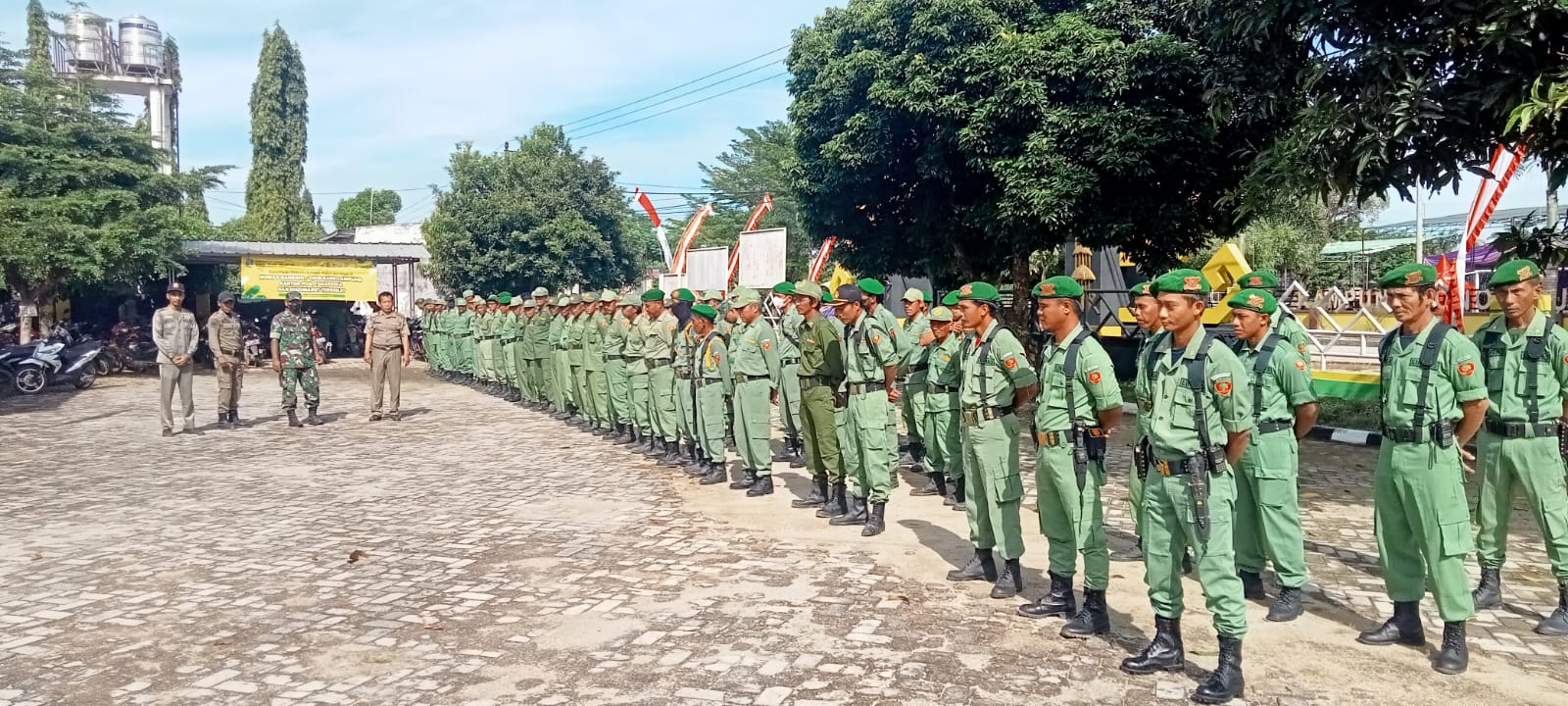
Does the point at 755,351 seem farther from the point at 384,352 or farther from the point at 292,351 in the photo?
the point at 292,351

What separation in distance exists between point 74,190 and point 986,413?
66.3ft

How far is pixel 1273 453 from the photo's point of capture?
17.8 ft

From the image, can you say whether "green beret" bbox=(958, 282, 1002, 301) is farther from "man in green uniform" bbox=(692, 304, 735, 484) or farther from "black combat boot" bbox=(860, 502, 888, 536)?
"man in green uniform" bbox=(692, 304, 735, 484)

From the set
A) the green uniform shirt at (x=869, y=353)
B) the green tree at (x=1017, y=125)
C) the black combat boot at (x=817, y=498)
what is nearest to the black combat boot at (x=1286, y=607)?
the green uniform shirt at (x=869, y=353)

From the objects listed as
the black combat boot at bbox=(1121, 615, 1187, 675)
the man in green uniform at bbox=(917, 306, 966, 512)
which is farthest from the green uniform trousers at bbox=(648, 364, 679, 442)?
the black combat boot at bbox=(1121, 615, 1187, 675)

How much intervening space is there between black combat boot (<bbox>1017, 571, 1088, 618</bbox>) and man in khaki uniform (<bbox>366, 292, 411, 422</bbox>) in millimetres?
11026

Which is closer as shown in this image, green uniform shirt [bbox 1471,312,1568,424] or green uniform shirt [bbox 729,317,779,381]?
green uniform shirt [bbox 1471,312,1568,424]

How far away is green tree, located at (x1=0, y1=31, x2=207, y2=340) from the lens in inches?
725

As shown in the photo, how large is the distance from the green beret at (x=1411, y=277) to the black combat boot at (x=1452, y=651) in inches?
59.7

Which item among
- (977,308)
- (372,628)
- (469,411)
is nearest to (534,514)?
(372,628)

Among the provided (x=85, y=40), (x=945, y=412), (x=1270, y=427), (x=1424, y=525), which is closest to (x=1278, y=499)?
(x=1270, y=427)

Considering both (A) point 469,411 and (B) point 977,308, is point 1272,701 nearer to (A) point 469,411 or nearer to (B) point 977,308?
(B) point 977,308

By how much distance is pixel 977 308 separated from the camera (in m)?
5.91

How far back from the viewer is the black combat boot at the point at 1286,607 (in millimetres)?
5312
